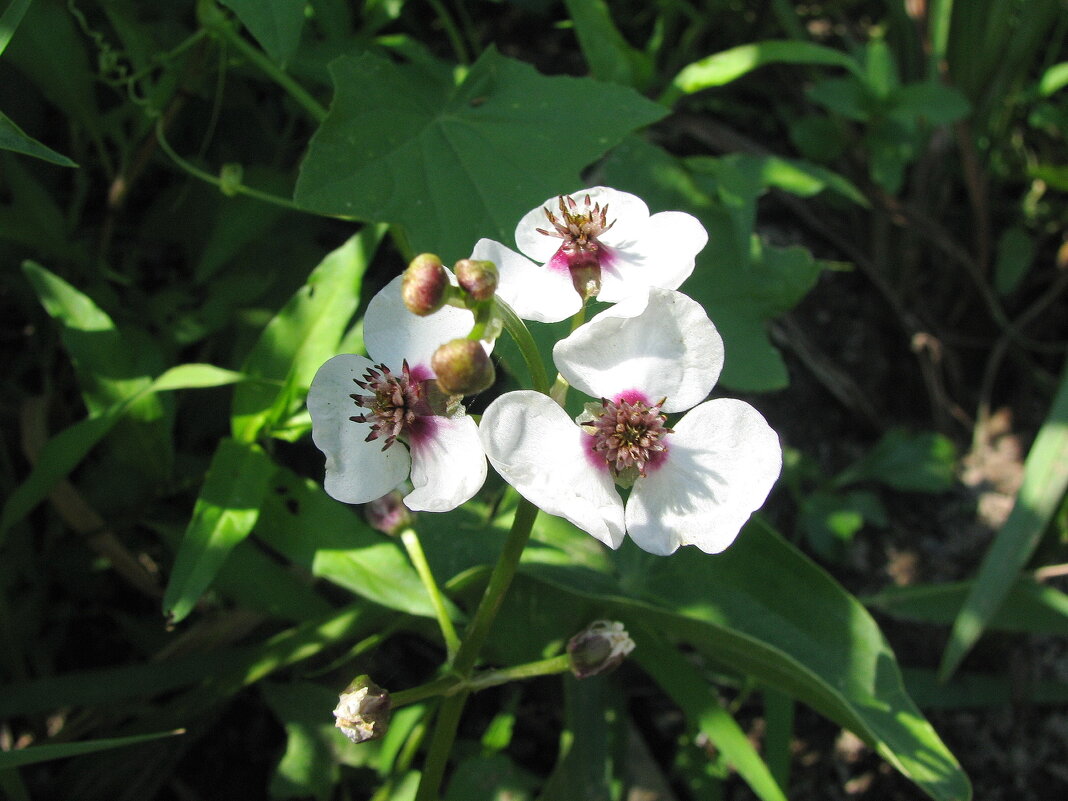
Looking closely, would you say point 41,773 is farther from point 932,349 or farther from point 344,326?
point 932,349

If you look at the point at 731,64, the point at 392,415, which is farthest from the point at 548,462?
the point at 731,64

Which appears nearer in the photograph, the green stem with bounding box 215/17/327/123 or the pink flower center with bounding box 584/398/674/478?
the pink flower center with bounding box 584/398/674/478

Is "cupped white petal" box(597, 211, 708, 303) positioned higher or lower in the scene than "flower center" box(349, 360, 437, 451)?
higher

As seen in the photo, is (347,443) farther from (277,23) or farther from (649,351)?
(277,23)

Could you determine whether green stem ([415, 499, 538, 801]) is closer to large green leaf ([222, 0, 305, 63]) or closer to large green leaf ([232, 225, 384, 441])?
large green leaf ([232, 225, 384, 441])

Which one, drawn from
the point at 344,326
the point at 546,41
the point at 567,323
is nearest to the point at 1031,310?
the point at 546,41

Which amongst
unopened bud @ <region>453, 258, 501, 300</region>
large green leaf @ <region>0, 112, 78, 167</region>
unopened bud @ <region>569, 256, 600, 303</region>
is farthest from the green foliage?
unopened bud @ <region>453, 258, 501, 300</region>
